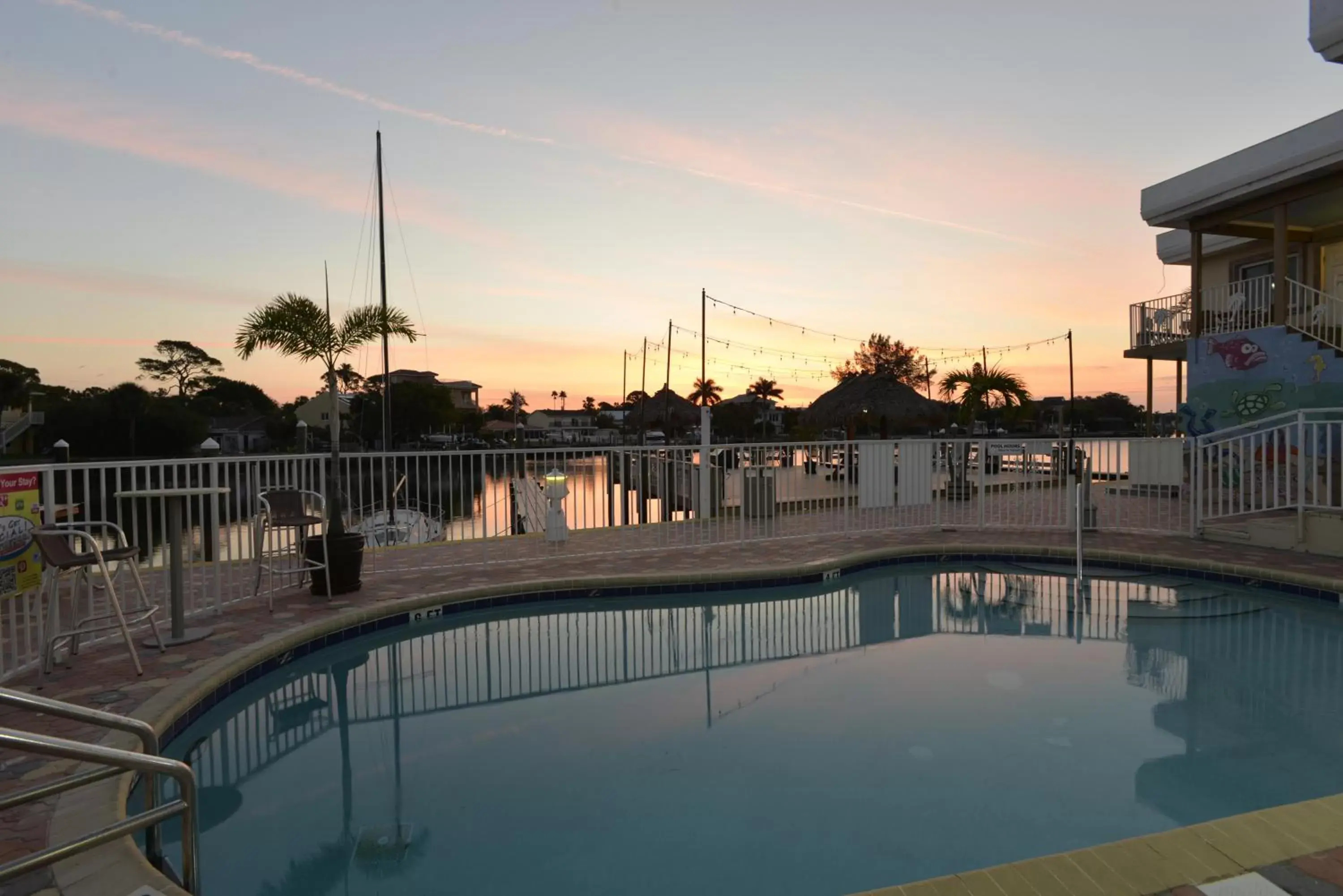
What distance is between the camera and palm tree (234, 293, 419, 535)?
6.06 meters

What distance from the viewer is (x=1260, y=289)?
14.2 m

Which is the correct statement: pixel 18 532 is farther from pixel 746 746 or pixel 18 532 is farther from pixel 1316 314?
pixel 1316 314

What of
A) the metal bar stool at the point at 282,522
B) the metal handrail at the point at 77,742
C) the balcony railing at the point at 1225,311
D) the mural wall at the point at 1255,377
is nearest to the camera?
the metal handrail at the point at 77,742

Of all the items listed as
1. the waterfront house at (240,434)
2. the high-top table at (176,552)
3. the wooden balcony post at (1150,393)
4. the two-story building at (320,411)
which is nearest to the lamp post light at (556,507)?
the two-story building at (320,411)

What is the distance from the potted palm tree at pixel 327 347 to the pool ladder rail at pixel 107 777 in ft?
12.3

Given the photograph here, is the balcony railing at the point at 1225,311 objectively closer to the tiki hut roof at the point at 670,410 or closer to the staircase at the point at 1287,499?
the staircase at the point at 1287,499

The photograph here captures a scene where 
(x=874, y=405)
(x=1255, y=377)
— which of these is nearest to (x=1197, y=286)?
(x=1255, y=377)

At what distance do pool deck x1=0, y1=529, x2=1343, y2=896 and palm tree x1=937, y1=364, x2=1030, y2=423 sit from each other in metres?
9.06

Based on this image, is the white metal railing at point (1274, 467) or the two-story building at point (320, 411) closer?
the two-story building at point (320, 411)

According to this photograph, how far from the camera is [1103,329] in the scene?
1046 inches

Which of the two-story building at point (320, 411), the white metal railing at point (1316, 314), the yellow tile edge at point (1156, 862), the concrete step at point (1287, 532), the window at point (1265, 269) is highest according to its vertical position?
the window at point (1265, 269)

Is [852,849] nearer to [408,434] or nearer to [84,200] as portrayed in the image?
[84,200]

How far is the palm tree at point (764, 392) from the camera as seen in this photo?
238 feet

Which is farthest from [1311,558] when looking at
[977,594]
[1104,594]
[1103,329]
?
[1103,329]
